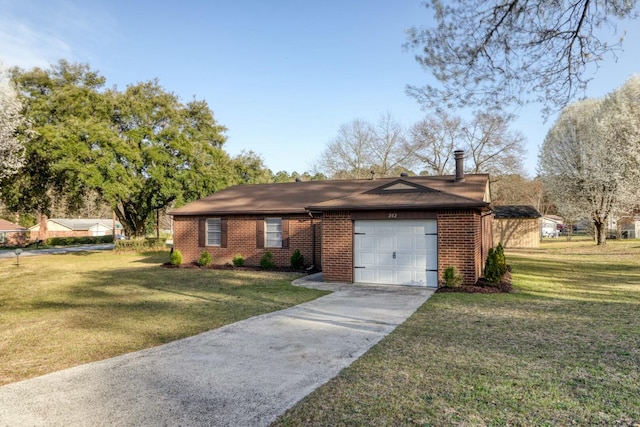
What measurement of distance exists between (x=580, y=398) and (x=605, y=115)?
25.4m

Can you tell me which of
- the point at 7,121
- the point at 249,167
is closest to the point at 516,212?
the point at 249,167

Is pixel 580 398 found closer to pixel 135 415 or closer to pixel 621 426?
pixel 621 426

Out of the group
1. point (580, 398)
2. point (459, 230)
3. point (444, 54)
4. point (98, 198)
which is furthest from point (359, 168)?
point (580, 398)

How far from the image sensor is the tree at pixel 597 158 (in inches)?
864

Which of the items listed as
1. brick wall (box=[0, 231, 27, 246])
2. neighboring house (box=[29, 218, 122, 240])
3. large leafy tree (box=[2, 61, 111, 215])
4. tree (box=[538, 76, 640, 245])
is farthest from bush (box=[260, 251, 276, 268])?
neighboring house (box=[29, 218, 122, 240])

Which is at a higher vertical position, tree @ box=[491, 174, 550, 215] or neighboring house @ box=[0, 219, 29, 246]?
tree @ box=[491, 174, 550, 215]

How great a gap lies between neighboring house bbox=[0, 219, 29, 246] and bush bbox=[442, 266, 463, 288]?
46.6m

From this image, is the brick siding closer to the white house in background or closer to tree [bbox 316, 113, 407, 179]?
tree [bbox 316, 113, 407, 179]

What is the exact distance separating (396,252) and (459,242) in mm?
1828

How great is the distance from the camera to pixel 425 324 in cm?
712

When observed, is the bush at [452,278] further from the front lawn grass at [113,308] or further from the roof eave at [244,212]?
the roof eave at [244,212]

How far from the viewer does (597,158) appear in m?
24.3

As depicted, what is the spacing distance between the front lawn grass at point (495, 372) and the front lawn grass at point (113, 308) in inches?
136

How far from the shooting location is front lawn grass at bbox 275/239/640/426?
11.8ft
